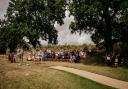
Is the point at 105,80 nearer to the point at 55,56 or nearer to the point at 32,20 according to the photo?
the point at 55,56

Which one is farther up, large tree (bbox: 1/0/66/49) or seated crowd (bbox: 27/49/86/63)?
large tree (bbox: 1/0/66/49)

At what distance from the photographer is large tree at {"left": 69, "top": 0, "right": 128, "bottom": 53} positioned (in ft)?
150

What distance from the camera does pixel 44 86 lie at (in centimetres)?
2636

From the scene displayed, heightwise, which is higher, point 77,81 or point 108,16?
point 108,16

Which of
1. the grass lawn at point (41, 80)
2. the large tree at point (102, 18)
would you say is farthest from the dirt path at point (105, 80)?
the large tree at point (102, 18)

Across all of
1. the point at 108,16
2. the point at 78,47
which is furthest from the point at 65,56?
the point at 78,47

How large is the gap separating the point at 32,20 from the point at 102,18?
29648mm

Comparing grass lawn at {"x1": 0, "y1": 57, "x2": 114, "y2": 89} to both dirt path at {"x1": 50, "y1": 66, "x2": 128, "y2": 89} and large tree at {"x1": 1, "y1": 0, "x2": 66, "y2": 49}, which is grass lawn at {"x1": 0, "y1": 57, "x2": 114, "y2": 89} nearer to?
dirt path at {"x1": 50, "y1": 66, "x2": 128, "y2": 89}

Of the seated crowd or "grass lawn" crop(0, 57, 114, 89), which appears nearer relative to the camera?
"grass lawn" crop(0, 57, 114, 89)

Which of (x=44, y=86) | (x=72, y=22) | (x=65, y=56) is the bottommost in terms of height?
(x=44, y=86)

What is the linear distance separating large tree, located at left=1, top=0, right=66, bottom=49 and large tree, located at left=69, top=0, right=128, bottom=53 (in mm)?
23253

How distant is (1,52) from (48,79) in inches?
1979

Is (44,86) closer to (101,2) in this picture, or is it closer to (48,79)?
(48,79)

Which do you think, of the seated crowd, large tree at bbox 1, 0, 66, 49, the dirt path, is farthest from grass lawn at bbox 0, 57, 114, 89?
large tree at bbox 1, 0, 66, 49
